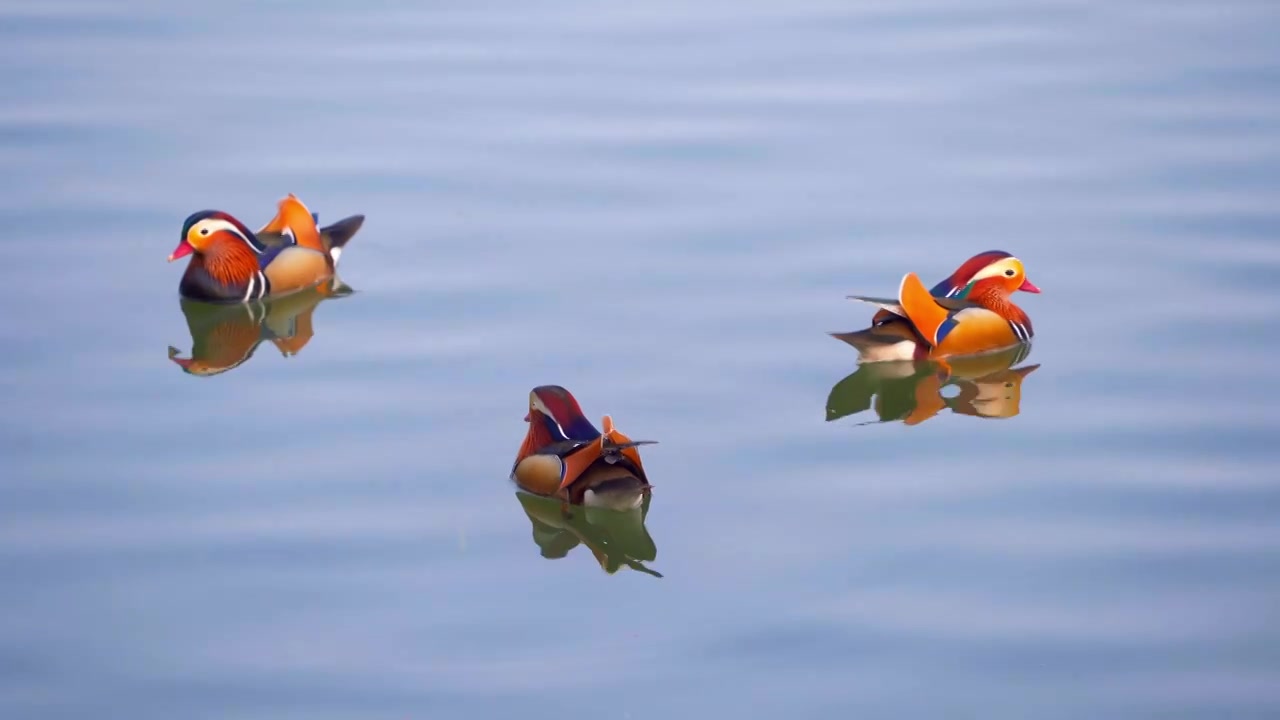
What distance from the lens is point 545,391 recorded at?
12.5m

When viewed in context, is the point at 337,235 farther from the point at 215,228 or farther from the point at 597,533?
the point at 597,533

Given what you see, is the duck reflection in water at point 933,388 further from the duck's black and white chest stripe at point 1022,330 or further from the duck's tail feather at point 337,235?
the duck's tail feather at point 337,235

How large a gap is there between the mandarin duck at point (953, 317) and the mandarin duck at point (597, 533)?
2808 millimetres

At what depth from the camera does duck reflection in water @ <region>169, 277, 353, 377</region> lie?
49.6 ft

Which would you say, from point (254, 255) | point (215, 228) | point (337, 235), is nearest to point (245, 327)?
point (254, 255)

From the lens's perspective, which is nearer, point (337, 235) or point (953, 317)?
point (953, 317)

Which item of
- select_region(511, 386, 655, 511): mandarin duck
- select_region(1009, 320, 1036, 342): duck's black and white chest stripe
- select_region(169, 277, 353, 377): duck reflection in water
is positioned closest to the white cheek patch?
select_region(169, 277, 353, 377): duck reflection in water

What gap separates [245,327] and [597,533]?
4.77m

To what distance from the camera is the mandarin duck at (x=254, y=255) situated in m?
16.1

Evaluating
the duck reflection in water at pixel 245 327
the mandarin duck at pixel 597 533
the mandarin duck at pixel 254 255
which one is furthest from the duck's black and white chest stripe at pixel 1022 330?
the mandarin duck at pixel 254 255

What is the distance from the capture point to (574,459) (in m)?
12.1

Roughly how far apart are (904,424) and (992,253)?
6.36 feet

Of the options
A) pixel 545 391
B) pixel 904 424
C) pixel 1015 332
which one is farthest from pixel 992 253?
pixel 545 391

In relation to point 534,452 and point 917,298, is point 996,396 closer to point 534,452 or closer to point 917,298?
point 917,298
